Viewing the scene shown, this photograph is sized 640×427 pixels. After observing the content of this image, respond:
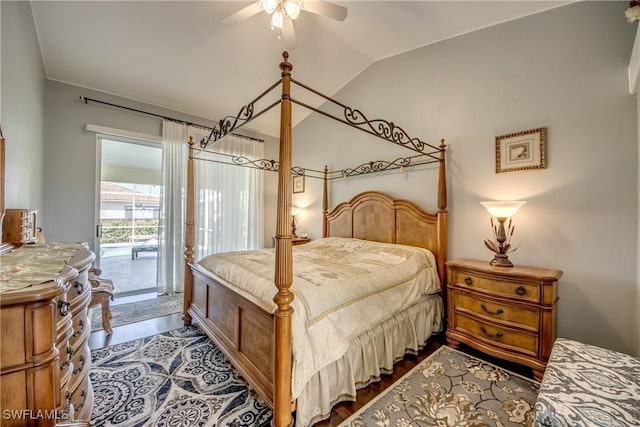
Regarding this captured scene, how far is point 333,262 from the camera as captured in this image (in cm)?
262

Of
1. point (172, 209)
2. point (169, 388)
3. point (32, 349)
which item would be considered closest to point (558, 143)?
point (32, 349)

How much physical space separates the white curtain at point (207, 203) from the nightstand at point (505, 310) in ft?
11.0

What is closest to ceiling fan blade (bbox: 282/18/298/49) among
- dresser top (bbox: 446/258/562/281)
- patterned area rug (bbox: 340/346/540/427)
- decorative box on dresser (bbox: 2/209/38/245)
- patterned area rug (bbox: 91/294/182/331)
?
decorative box on dresser (bbox: 2/209/38/245)

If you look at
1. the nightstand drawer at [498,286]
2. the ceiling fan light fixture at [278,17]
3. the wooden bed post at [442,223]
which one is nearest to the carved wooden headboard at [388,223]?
the wooden bed post at [442,223]

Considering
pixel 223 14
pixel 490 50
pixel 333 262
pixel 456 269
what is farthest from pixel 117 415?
pixel 490 50

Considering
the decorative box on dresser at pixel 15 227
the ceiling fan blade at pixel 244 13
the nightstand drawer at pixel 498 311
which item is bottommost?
the nightstand drawer at pixel 498 311

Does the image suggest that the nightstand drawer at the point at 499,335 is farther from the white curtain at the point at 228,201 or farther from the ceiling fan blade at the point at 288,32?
the white curtain at the point at 228,201

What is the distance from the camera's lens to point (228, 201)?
15.0 ft

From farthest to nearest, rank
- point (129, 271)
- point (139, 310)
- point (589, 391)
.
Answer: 1. point (129, 271)
2. point (139, 310)
3. point (589, 391)

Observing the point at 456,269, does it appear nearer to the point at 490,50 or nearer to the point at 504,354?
the point at 504,354

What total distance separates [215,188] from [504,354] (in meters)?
4.43

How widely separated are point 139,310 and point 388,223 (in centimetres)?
352

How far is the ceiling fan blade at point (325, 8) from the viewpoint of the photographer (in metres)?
2.06

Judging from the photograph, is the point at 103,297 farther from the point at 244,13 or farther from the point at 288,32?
the point at 288,32
